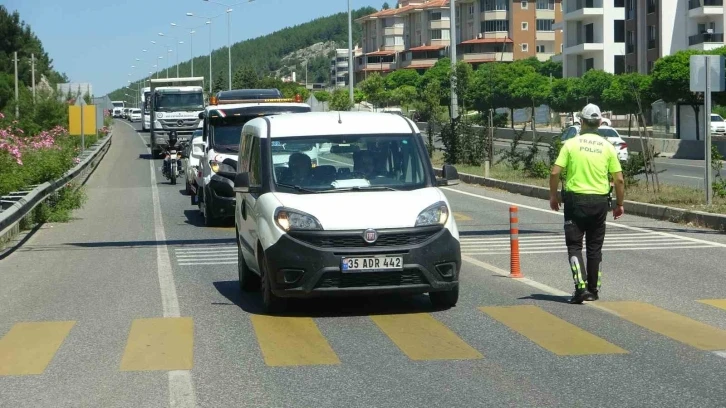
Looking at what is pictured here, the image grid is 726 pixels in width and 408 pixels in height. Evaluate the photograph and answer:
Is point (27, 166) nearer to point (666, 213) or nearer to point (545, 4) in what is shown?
point (666, 213)

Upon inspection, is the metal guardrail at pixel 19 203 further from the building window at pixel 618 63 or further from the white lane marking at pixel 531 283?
the building window at pixel 618 63

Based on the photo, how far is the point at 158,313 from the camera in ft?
35.9

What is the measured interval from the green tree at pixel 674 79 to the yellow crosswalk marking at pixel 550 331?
5184 centimetres

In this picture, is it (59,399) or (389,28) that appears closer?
(59,399)

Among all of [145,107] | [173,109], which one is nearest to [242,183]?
[173,109]

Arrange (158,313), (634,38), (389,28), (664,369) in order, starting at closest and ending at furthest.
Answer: (664,369), (158,313), (634,38), (389,28)

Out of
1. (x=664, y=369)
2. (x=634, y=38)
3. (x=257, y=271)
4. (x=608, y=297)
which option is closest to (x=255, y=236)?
(x=257, y=271)

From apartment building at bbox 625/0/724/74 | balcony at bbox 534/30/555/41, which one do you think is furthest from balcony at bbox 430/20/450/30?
apartment building at bbox 625/0/724/74

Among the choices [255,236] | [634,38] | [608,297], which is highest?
[634,38]

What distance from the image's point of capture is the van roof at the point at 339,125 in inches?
458

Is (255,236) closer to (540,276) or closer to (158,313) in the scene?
(158,313)

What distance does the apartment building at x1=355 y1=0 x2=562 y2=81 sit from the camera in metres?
145

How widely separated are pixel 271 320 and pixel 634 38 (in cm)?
8395

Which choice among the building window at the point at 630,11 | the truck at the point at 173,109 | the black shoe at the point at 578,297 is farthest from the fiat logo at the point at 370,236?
the building window at the point at 630,11
